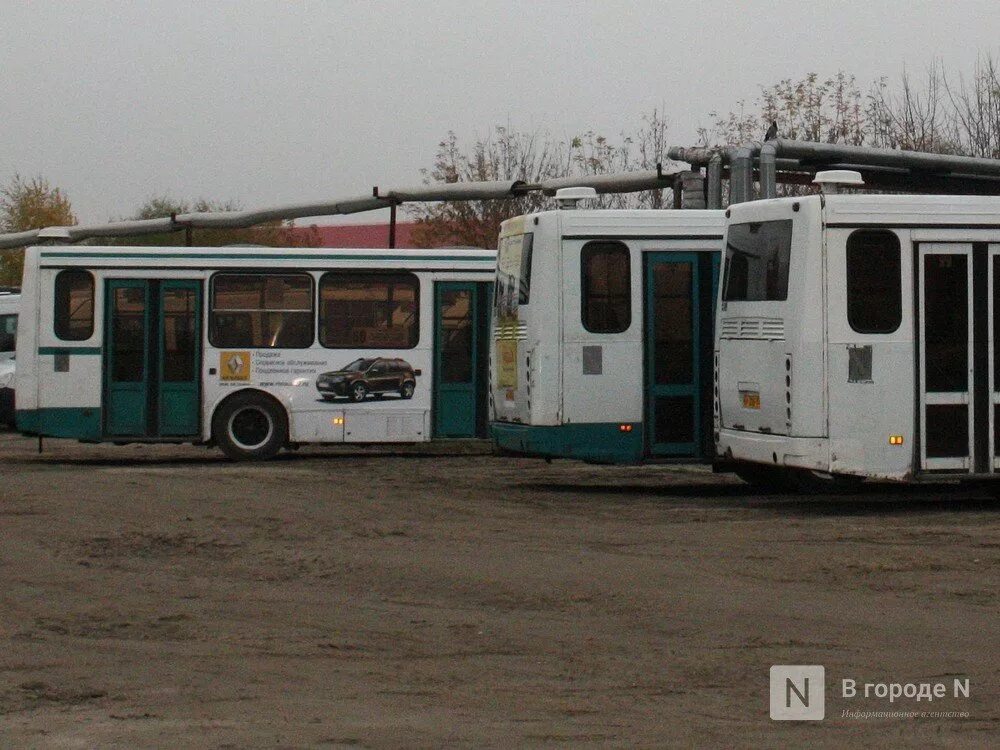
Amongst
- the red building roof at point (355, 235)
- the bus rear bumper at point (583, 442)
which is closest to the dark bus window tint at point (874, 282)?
the bus rear bumper at point (583, 442)

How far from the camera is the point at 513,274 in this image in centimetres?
1723

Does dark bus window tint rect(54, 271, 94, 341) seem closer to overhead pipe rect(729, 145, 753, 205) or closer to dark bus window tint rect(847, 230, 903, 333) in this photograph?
overhead pipe rect(729, 145, 753, 205)

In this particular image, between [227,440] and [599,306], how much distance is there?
627cm

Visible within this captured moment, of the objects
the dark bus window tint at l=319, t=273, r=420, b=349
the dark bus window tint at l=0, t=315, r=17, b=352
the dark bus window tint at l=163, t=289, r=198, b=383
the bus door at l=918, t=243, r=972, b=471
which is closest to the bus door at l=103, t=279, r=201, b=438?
the dark bus window tint at l=163, t=289, r=198, b=383

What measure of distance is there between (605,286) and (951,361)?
11.7 feet

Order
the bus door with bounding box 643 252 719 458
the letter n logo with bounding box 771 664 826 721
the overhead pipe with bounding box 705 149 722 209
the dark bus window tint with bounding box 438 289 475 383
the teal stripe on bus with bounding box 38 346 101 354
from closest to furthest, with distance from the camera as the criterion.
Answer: the letter n logo with bounding box 771 664 826 721 → the bus door with bounding box 643 252 719 458 → the teal stripe on bus with bounding box 38 346 101 354 → the dark bus window tint with bounding box 438 289 475 383 → the overhead pipe with bounding box 705 149 722 209

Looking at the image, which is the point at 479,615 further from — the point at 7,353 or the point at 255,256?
the point at 7,353

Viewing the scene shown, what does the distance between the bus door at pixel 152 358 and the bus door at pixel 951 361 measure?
381 inches

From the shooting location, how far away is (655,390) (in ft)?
55.2

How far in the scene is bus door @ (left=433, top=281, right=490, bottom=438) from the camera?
21.0 metres

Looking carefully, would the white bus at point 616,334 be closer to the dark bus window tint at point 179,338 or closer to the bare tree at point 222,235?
the dark bus window tint at point 179,338

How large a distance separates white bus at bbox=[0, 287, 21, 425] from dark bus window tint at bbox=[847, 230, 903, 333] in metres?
14.0

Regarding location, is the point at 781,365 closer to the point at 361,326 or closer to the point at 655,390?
the point at 655,390

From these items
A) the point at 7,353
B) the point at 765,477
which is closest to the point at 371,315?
the point at 765,477
